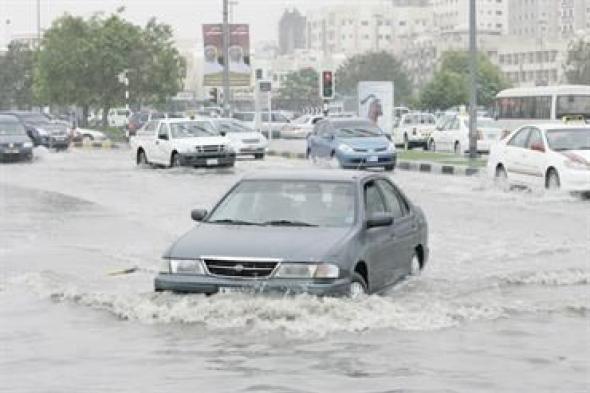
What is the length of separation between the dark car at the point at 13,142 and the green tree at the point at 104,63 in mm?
26682

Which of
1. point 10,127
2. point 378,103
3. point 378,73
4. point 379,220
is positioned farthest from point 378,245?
point 378,73

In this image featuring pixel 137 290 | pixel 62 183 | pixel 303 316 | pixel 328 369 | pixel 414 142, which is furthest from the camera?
pixel 414 142

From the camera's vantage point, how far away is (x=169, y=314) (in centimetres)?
997

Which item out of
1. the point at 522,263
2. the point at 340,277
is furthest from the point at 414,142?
the point at 340,277

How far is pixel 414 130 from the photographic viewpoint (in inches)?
2016

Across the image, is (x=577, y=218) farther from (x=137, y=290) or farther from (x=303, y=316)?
(x=303, y=316)

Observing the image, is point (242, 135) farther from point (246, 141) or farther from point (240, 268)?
point (240, 268)

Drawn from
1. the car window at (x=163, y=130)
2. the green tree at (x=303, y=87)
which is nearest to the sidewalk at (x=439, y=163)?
the car window at (x=163, y=130)

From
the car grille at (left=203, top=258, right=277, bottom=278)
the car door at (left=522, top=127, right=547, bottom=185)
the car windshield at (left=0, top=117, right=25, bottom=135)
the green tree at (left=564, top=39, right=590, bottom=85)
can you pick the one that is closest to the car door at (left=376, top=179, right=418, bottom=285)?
the car grille at (left=203, top=258, right=277, bottom=278)

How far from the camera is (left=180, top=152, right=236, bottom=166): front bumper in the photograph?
34.9 meters

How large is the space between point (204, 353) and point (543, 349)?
2488mm

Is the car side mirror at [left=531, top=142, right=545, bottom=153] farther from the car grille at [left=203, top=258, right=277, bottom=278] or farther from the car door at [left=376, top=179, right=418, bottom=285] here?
the car grille at [left=203, top=258, right=277, bottom=278]

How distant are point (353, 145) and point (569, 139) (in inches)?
402

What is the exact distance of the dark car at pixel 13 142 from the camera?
136 ft
